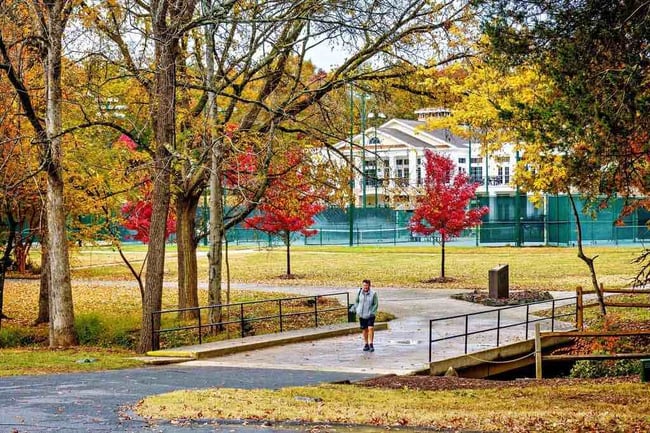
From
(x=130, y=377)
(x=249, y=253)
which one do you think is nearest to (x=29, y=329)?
(x=130, y=377)

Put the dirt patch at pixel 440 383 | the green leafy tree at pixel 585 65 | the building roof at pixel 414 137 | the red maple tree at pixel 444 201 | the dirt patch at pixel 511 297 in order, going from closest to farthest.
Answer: the green leafy tree at pixel 585 65 → the dirt patch at pixel 440 383 → the dirt patch at pixel 511 297 → the red maple tree at pixel 444 201 → the building roof at pixel 414 137

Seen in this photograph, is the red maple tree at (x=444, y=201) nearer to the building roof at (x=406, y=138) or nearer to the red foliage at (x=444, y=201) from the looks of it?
the red foliage at (x=444, y=201)

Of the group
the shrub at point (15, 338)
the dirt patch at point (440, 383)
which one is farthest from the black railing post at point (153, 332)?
A: the dirt patch at point (440, 383)

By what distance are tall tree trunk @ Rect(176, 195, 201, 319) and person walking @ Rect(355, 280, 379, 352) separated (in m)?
7.07

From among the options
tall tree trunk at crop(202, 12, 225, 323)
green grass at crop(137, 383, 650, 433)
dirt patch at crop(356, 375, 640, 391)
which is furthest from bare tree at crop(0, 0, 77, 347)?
green grass at crop(137, 383, 650, 433)

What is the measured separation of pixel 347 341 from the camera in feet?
83.5

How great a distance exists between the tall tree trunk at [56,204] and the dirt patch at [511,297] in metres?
13.7

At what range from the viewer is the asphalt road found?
1302 centimetres

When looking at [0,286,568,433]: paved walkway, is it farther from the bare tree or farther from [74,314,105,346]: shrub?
[74,314,105,346]: shrub

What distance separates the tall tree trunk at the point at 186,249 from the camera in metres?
29.1

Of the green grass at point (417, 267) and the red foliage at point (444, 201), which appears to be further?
the red foliage at point (444, 201)

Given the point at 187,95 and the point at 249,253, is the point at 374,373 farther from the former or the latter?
the point at 249,253

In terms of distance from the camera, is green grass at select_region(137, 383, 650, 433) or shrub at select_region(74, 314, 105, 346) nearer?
green grass at select_region(137, 383, 650, 433)

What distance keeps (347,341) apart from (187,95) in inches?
330
